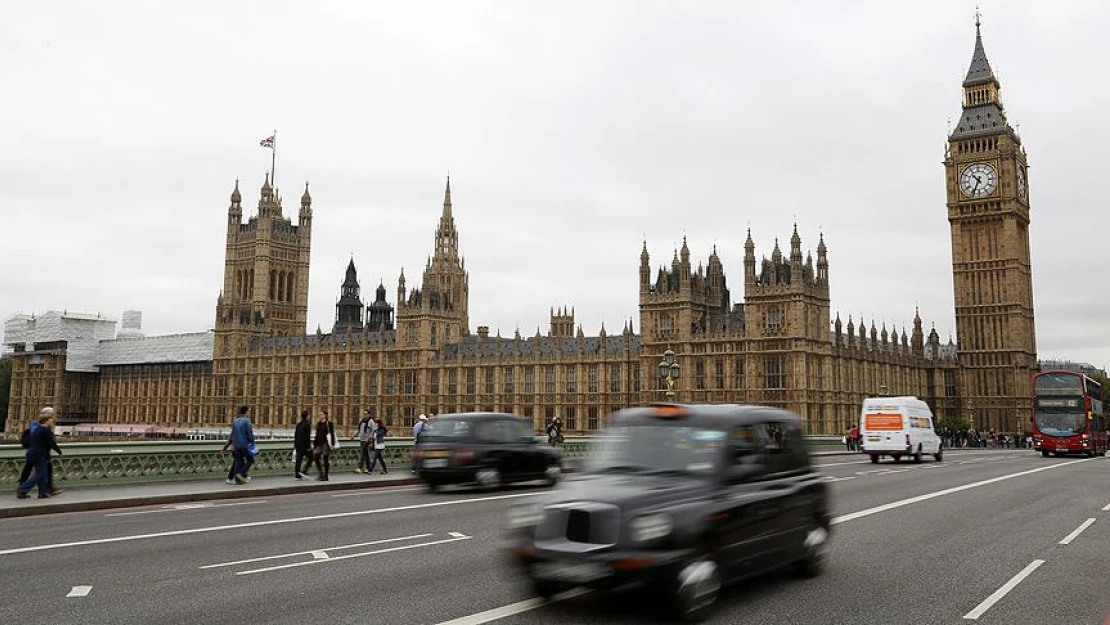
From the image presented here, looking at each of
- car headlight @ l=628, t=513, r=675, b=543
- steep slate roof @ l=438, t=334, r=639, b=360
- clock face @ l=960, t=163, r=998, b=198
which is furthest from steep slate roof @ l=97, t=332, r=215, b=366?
car headlight @ l=628, t=513, r=675, b=543

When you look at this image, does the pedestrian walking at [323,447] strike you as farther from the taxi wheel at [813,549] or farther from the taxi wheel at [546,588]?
the taxi wheel at [813,549]

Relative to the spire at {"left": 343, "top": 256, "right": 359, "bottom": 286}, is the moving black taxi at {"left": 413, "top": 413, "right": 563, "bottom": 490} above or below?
below

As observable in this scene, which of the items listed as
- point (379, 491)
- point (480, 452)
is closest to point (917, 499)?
point (480, 452)

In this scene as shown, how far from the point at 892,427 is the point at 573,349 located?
1877 inches

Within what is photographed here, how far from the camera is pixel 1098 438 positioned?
4522 cm

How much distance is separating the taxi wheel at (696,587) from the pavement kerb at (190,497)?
1361cm

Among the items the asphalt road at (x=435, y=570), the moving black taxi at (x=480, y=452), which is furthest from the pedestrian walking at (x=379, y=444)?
the asphalt road at (x=435, y=570)

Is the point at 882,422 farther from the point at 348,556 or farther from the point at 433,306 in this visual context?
the point at 433,306

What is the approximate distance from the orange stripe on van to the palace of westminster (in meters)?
28.5

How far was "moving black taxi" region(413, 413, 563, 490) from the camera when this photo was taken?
19.7 meters

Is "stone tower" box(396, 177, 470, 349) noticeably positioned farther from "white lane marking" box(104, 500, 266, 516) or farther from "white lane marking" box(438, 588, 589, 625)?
"white lane marking" box(438, 588, 589, 625)

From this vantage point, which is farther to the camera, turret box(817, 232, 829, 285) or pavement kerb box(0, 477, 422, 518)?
turret box(817, 232, 829, 285)

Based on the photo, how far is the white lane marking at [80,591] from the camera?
8578mm

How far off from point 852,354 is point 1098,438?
88.5ft
